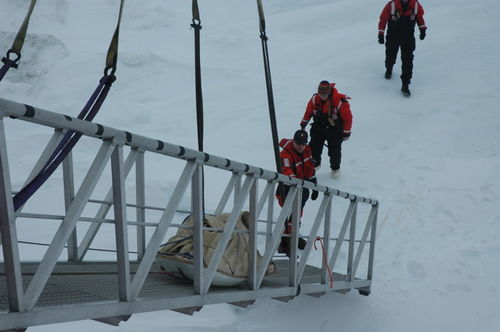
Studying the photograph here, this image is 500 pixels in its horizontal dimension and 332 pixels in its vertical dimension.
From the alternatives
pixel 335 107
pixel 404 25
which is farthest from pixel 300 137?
pixel 404 25

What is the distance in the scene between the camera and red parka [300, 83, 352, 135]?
6.20 m

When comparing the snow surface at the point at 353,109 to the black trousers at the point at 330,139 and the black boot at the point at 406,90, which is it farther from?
the black trousers at the point at 330,139

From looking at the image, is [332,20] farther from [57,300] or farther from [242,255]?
[57,300]

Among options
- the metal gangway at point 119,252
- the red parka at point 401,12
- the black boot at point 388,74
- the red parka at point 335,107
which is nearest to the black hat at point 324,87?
the red parka at point 335,107

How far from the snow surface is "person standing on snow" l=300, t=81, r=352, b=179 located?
64 cm

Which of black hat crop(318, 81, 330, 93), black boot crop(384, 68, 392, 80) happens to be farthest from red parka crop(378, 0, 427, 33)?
black hat crop(318, 81, 330, 93)

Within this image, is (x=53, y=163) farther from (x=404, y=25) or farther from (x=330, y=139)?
(x=404, y=25)

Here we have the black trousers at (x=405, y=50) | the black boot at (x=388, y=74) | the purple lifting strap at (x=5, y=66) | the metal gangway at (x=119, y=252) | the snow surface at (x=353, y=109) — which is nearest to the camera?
the metal gangway at (x=119, y=252)

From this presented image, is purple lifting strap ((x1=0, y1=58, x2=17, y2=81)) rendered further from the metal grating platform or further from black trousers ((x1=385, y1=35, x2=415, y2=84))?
black trousers ((x1=385, y1=35, x2=415, y2=84))

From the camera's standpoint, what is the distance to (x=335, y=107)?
6.24 meters

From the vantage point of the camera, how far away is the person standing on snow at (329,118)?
619cm

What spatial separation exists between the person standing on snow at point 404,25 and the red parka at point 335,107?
2972 millimetres

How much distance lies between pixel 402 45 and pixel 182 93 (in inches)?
149

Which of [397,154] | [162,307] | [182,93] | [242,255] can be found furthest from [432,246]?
[182,93]
